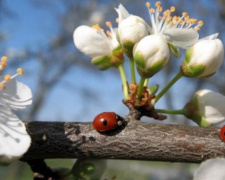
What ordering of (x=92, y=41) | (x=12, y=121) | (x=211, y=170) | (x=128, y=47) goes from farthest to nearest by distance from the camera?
(x=92, y=41) → (x=128, y=47) → (x=12, y=121) → (x=211, y=170)

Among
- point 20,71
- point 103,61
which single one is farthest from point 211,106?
point 20,71

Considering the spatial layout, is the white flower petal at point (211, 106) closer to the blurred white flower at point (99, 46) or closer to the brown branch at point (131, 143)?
the brown branch at point (131, 143)

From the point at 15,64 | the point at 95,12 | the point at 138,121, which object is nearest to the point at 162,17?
the point at 138,121

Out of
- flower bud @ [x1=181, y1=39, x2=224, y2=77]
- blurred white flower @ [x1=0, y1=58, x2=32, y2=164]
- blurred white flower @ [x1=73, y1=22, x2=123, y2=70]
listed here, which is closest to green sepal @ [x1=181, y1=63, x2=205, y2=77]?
flower bud @ [x1=181, y1=39, x2=224, y2=77]

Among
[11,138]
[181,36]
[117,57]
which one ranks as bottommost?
[11,138]

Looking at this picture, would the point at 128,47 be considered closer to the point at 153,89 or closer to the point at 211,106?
the point at 153,89

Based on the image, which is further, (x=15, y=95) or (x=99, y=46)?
(x=99, y=46)

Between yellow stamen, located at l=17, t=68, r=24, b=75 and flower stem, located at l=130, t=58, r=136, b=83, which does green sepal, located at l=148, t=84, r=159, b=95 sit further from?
yellow stamen, located at l=17, t=68, r=24, b=75

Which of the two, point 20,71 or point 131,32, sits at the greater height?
point 131,32
